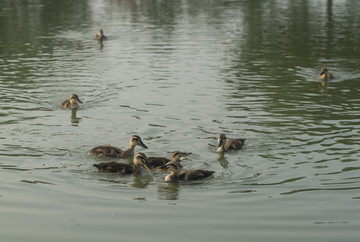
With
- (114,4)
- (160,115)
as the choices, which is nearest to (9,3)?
(114,4)

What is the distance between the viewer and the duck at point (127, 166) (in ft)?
43.0

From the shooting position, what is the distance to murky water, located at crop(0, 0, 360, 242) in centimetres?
1081

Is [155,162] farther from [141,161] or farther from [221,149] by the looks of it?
[221,149]

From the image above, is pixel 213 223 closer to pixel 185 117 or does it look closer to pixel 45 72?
pixel 185 117

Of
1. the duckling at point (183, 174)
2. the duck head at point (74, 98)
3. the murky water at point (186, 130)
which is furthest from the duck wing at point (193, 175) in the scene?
the duck head at point (74, 98)

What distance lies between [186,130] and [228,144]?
203cm

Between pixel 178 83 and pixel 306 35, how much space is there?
12.9 metres

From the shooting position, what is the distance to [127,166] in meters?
13.4

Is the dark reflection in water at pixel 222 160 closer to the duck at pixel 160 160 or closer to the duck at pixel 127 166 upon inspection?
the duck at pixel 160 160

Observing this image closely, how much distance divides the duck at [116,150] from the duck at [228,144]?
162 centimetres

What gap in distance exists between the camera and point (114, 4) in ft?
174

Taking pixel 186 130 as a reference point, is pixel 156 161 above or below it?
above

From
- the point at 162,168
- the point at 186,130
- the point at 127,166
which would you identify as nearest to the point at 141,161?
the point at 127,166

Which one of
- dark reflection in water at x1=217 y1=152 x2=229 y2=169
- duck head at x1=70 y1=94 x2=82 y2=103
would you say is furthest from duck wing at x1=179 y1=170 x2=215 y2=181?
duck head at x1=70 y1=94 x2=82 y2=103
